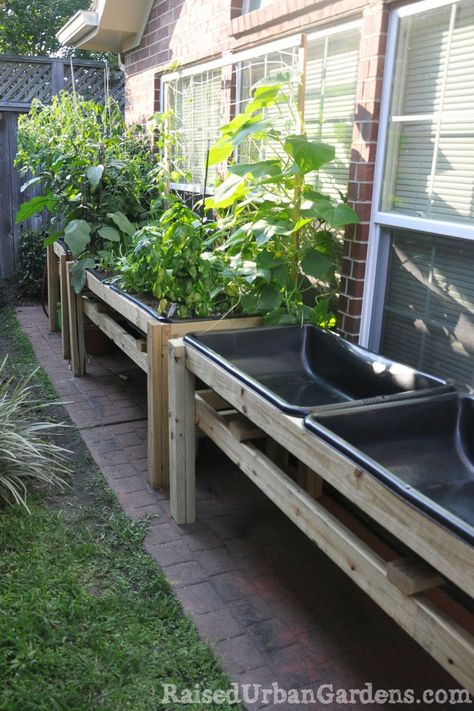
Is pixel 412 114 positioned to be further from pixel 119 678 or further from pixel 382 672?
pixel 119 678

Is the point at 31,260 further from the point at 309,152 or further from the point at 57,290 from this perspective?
the point at 309,152


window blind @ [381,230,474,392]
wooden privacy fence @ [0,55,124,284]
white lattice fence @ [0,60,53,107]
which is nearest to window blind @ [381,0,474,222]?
window blind @ [381,230,474,392]

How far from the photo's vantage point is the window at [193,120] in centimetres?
483

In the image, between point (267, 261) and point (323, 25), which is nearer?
point (267, 261)

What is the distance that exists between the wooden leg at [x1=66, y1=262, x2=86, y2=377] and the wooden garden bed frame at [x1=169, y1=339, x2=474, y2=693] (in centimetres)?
226

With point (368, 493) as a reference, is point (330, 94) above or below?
above

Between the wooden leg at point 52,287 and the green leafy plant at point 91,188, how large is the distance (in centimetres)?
66

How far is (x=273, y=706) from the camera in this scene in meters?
2.07

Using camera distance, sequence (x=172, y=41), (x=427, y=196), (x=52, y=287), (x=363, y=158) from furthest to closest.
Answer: (x=52, y=287) → (x=172, y=41) → (x=363, y=158) → (x=427, y=196)

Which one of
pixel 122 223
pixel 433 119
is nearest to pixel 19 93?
pixel 122 223

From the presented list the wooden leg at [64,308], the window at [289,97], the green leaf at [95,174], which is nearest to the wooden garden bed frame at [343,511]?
the window at [289,97]

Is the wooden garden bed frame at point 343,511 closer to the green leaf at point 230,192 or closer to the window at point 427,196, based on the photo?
the green leaf at point 230,192

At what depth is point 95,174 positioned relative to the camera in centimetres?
472

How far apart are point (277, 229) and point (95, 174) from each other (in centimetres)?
218
